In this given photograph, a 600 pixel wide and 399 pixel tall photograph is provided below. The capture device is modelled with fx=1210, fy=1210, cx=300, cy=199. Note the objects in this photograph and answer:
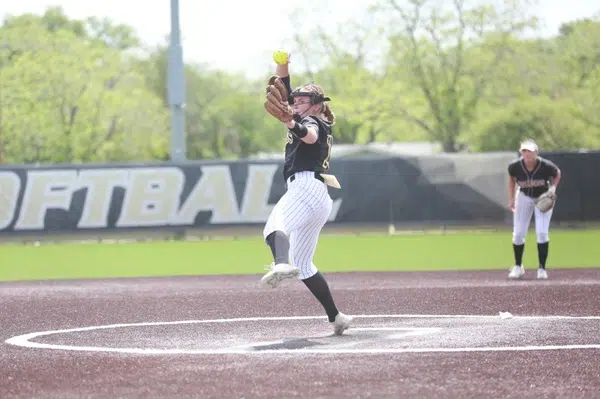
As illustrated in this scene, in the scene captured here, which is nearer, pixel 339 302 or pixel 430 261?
pixel 339 302

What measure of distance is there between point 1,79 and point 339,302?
54073 millimetres

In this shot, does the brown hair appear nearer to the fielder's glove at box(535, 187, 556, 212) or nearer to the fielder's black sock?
the fielder's black sock

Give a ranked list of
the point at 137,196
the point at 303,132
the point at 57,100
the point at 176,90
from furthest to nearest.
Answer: the point at 57,100 < the point at 176,90 < the point at 137,196 < the point at 303,132

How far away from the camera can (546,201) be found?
16750 millimetres

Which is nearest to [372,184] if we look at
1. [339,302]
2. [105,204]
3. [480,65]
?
[105,204]

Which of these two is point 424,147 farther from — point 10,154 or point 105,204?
point 105,204

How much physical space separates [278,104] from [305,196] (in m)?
0.87

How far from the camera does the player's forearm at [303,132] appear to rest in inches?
364

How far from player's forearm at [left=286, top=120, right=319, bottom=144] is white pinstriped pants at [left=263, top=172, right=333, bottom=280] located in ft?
1.43

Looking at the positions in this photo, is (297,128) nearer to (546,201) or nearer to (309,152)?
(309,152)

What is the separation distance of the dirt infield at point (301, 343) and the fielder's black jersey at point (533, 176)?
177 centimetres

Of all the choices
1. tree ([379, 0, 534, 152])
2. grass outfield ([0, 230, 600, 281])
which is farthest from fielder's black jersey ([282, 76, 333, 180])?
tree ([379, 0, 534, 152])

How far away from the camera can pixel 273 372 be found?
7734 mm

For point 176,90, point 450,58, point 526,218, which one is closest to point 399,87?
point 450,58
